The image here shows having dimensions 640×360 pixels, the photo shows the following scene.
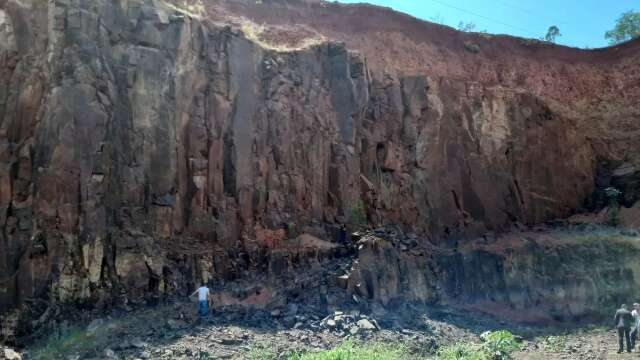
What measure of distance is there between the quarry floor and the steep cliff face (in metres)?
1.22

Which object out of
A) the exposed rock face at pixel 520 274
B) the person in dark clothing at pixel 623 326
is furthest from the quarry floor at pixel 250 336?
the exposed rock face at pixel 520 274

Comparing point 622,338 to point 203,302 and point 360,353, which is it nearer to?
point 360,353

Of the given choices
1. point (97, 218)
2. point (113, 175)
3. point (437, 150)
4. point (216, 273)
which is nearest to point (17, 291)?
point (97, 218)

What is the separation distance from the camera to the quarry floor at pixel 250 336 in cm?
1417

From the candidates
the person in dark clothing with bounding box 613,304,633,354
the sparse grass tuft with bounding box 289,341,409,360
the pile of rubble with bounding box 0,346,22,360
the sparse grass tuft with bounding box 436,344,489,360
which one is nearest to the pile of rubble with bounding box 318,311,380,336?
the sparse grass tuft with bounding box 289,341,409,360

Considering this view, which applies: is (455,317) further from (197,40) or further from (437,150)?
(197,40)

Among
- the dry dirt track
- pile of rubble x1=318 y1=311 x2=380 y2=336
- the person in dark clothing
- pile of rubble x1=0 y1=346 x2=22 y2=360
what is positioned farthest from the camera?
the person in dark clothing

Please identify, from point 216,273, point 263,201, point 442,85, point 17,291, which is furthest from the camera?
point 442,85

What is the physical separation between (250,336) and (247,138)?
22.7 ft

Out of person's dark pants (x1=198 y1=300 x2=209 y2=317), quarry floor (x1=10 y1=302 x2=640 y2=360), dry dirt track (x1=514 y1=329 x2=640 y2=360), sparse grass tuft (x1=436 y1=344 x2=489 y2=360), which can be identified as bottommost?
dry dirt track (x1=514 y1=329 x2=640 y2=360)

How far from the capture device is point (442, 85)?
85.1ft

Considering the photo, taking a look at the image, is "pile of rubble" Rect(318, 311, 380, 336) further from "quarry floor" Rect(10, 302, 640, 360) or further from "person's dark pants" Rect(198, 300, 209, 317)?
"person's dark pants" Rect(198, 300, 209, 317)

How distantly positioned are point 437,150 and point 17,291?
14.6 meters

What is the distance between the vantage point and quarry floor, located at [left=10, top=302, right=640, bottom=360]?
14.2 meters
